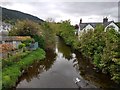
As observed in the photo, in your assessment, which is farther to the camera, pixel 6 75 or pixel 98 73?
pixel 98 73

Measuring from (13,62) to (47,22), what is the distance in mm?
27385

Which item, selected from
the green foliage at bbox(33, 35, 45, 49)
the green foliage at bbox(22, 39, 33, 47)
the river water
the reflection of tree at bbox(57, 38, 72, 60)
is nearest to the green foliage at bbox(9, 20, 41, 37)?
the green foliage at bbox(33, 35, 45, 49)

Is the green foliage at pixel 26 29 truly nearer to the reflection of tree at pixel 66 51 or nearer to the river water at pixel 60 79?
the reflection of tree at pixel 66 51

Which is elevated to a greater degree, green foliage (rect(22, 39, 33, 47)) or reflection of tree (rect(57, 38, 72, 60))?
green foliage (rect(22, 39, 33, 47))

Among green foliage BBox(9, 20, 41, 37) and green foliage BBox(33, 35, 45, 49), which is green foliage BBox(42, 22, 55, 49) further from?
green foliage BBox(9, 20, 41, 37)

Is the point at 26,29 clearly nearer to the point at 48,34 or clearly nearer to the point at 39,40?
the point at 39,40

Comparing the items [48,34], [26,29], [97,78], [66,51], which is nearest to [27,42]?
[26,29]

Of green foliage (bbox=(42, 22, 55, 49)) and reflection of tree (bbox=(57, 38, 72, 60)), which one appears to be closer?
reflection of tree (bbox=(57, 38, 72, 60))

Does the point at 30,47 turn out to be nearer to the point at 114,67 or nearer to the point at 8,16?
the point at 114,67

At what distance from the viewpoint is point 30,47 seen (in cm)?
3531

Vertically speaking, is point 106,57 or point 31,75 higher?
point 106,57

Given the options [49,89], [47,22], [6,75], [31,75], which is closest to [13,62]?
[31,75]

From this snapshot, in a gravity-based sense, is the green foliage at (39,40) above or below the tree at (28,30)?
below

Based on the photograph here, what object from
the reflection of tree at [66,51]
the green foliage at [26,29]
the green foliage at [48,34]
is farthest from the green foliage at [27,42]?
the green foliage at [48,34]
